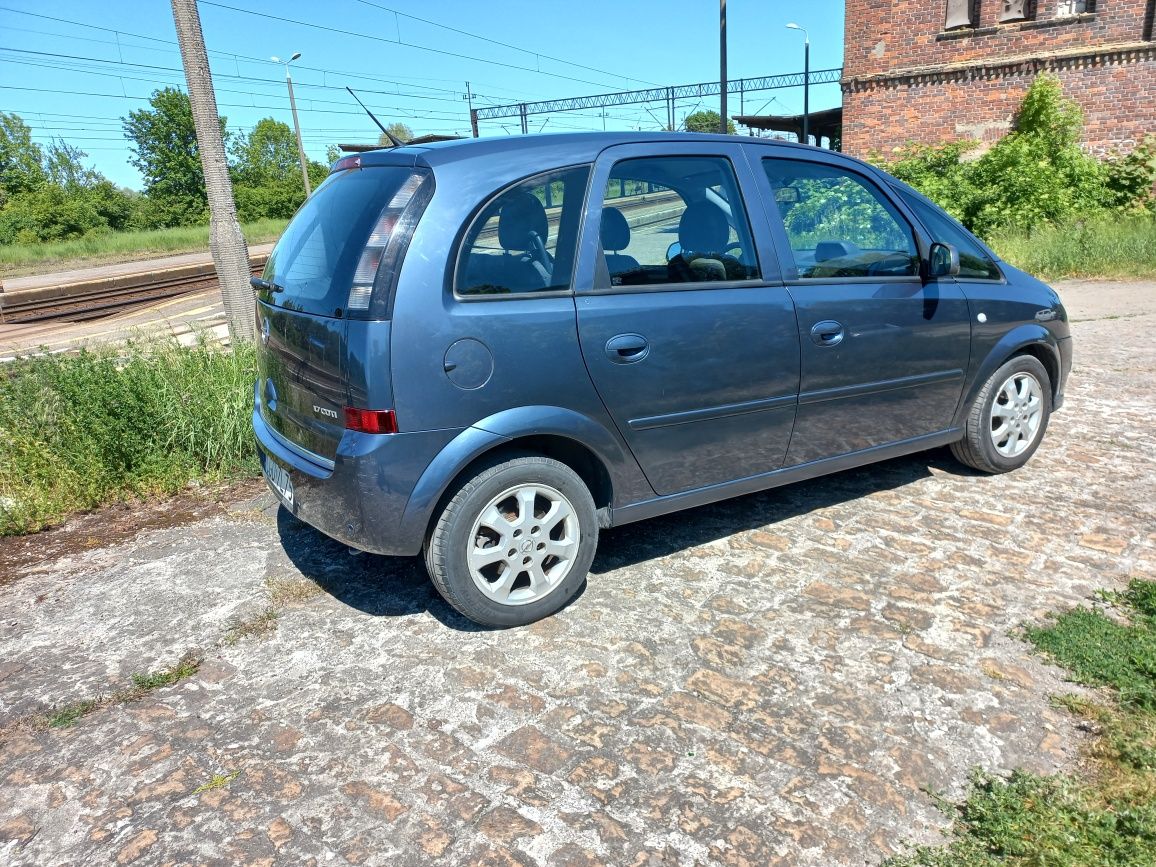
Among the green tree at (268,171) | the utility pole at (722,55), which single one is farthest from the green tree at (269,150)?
the utility pole at (722,55)

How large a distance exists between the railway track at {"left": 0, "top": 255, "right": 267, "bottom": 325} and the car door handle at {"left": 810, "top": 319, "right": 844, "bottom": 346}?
15.0 m

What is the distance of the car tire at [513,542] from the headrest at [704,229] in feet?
3.97

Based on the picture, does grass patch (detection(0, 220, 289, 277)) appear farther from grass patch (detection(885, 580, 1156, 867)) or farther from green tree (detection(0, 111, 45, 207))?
grass patch (detection(885, 580, 1156, 867))

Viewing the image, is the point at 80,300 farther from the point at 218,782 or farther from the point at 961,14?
the point at 961,14

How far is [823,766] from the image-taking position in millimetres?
2646

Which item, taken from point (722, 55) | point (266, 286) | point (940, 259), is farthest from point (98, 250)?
point (940, 259)

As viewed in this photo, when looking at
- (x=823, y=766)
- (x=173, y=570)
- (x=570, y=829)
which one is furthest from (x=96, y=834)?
(x=823, y=766)

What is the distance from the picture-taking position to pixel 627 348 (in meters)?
3.50

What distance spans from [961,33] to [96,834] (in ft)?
75.8

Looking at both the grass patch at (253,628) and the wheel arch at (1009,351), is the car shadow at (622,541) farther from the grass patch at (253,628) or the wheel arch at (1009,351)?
the wheel arch at (1009,351)

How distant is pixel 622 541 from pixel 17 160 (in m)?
72.9

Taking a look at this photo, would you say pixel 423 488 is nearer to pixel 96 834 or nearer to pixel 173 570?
pixel 96 834

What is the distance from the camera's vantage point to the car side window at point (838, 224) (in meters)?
4.09

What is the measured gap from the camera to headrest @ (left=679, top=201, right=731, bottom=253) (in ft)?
12.6
